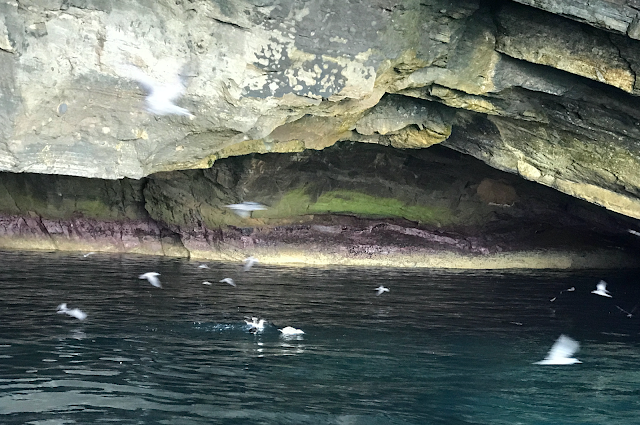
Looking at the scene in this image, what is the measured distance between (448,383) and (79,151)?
442cm

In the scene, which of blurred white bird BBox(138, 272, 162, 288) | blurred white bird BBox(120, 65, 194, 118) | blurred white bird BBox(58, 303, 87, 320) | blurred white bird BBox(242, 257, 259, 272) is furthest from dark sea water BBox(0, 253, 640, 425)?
blurred white bird BBox(120, 65, 194, 118)

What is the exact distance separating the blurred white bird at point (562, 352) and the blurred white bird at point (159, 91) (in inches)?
197

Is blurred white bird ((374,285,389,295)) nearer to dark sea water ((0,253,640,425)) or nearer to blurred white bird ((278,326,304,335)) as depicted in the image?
dark sea water ((0,253,640,425))

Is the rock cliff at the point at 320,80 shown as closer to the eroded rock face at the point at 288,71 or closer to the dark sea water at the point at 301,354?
the eroded rock face at the point at 288,71

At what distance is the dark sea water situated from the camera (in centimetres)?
532

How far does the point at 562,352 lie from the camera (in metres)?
7.73

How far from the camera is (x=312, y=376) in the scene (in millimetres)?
6176

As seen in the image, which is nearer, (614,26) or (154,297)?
(614,26)

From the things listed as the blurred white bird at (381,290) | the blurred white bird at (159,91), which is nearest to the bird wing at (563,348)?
the blurred white bird at (381,290)

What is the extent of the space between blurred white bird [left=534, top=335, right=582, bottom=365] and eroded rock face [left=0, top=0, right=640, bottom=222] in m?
2.16

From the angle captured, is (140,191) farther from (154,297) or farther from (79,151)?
(79,151)

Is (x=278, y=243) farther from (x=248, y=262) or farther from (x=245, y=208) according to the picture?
(x=245, y=208)

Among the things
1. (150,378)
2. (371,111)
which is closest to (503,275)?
(371,111)

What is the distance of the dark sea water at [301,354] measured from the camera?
5.32 m
